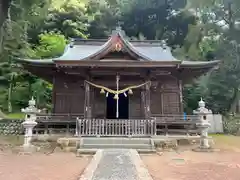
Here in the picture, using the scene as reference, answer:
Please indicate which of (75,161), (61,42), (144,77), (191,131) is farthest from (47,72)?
(61,42)

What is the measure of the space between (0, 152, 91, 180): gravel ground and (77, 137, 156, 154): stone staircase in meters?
0.65

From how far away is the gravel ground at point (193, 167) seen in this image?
218 inches

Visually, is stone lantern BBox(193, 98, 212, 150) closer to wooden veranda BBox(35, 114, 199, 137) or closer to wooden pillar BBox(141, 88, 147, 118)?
wooden veranda BBox(35, 114, 199, 137)

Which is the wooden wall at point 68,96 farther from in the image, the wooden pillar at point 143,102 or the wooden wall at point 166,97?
the wooden wall at point 166,97

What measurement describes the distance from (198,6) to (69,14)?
15.7 metres

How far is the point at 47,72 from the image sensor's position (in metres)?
13.1

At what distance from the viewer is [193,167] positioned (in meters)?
6.55

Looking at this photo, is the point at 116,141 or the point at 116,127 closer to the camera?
the point at 116,141

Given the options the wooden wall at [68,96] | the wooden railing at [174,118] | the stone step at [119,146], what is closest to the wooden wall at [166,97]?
the wooden railing at [174,118]

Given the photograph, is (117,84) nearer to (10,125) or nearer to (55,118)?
(55,118)

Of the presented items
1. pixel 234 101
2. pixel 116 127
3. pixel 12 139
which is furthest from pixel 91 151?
pixel 234 101

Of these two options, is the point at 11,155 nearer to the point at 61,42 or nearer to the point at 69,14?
the point at 61,42

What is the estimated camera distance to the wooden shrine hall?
34.5 feet

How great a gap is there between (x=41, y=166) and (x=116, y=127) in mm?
4301
